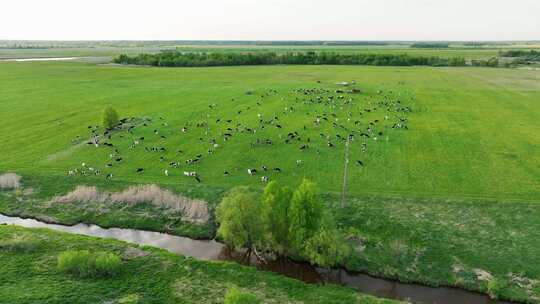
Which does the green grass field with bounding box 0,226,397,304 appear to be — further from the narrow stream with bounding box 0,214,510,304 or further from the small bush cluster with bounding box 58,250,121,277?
the narrow stream with bounding box 0,214,510,304

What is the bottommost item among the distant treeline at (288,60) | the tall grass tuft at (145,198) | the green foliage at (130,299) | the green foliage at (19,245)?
the green foliage at (130,299)

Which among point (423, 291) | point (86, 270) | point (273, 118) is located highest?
point (273, 118)

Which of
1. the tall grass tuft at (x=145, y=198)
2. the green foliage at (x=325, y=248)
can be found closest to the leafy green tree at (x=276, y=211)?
the green foliage at (x=325, y=248)

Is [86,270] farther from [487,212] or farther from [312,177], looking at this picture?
[487,212]

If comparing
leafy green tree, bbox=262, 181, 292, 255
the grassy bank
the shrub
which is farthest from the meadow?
the shrub

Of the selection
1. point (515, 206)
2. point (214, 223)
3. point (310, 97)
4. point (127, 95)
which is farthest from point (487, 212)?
point (127, 95)

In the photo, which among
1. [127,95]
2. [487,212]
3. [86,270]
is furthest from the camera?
[127,95]

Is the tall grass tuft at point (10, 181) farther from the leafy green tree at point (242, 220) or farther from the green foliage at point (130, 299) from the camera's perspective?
the leafy green tree at point (242, 220)
